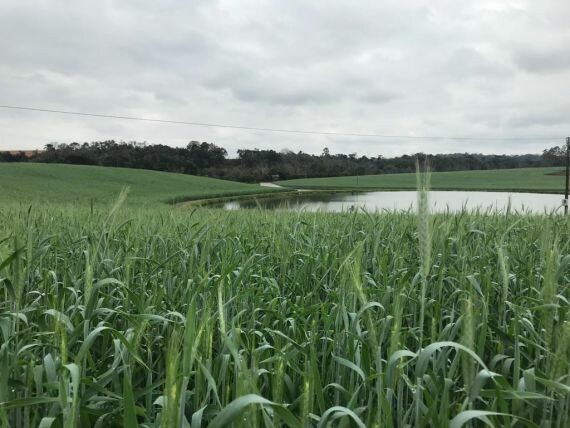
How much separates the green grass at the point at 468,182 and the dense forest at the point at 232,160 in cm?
250

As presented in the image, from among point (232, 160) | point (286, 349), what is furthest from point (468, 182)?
point (286, 349)

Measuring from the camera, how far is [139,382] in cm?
175

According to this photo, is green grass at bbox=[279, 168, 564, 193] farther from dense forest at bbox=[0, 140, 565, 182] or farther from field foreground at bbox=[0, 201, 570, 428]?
field foreground at bbox=[0, 201, 570, 428]

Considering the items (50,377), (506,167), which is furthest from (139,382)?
(506,167)

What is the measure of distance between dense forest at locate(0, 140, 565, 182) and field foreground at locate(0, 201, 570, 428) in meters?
64.5

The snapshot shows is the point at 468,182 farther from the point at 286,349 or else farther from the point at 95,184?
the point at 286,349

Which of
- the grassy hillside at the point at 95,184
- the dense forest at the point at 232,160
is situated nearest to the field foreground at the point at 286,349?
the grassy hillside at the point at 95,184

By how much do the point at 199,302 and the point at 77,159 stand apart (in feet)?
245

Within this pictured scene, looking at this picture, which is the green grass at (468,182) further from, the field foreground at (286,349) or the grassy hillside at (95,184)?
the field foreground at (286,349)

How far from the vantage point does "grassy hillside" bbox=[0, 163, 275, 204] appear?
33.8m

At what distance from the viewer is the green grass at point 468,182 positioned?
68.1m

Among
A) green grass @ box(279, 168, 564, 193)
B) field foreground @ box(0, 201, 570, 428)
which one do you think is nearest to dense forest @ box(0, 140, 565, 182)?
green grass @ box(279, 168, 564, 193)

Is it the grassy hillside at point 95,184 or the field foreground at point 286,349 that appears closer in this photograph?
the field foreground at point 286,349

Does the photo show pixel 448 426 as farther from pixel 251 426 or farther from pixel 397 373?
pixel 251 426
